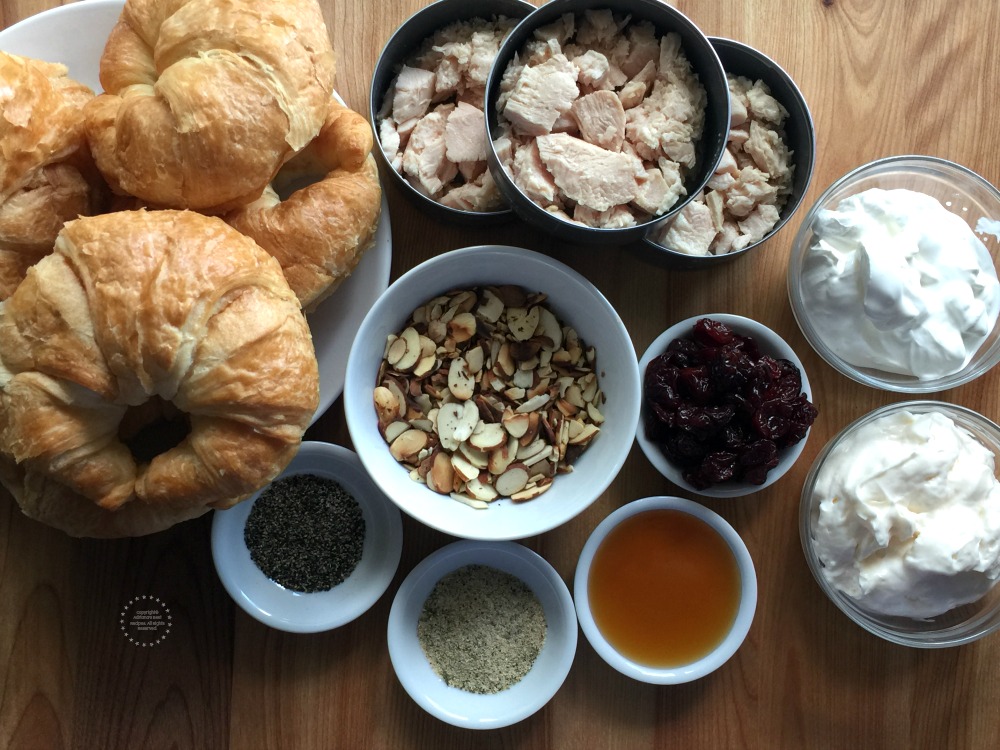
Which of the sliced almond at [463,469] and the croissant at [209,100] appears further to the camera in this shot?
the sliced almond at [463,469]

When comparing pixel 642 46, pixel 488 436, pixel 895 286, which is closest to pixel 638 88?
pixel 642 46

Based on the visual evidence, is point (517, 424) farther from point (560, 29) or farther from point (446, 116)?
point (560, 29)

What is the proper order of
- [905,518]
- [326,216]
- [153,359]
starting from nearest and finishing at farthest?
1. [153,359]
2. [326,216]
3. [905,518]

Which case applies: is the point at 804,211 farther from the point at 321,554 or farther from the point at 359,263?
the point at 321,554

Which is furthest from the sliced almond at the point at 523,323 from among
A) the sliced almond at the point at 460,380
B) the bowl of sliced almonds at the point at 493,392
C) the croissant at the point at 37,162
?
the croissant at the point at 37,162

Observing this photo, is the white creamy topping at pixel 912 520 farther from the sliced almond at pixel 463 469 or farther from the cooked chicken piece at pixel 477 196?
the cooked chicken piece at pixel 477 196

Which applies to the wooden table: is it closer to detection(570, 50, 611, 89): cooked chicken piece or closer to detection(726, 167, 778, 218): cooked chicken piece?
detection(726, 167, 778, 218): cooked chicken piece
